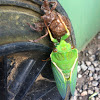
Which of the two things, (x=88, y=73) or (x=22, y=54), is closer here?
(x=22, y=54)

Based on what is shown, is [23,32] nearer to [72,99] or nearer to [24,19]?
[24,19]

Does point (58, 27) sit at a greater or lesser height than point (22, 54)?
greater

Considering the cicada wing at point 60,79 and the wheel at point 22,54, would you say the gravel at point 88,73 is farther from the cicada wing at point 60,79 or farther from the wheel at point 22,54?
the cicada wing at point 60,79

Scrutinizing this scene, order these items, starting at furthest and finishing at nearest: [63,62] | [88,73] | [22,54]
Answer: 1. [88,73]
2. [63,62]
3. [22,54]

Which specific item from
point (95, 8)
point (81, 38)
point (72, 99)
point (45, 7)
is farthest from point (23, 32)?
point (95, 8)

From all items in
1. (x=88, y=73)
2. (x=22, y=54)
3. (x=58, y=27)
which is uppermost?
(x=58, y=27)

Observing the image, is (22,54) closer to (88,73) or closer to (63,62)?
(63,62)

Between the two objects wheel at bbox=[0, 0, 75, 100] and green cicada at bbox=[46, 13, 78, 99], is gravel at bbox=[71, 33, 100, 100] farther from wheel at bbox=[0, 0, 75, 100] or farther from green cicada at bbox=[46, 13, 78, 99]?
green cicada at bbox=[46, 13, 78, 99]

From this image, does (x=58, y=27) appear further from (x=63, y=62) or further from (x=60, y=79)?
(x=60, y=79)

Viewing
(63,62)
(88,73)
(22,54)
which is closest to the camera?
(22,54)

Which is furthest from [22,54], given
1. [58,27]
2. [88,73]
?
[88,73]
